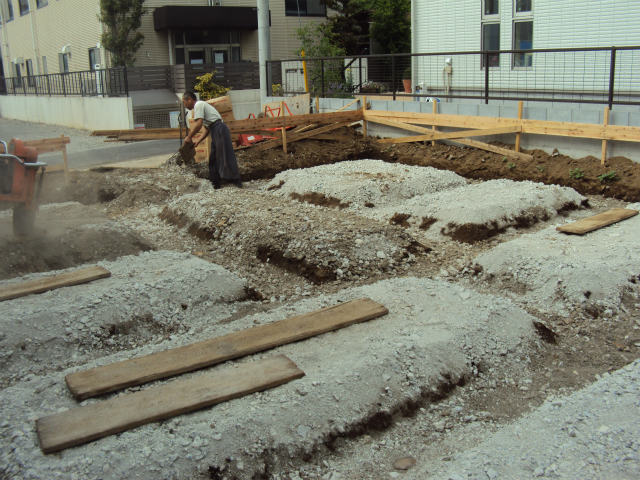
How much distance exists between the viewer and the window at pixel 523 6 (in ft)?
44.7

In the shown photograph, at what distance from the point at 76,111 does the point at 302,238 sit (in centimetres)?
2018

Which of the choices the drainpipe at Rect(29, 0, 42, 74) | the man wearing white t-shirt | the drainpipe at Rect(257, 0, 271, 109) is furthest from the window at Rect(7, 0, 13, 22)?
the man wearing white t-shirt

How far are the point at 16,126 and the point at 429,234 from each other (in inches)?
995

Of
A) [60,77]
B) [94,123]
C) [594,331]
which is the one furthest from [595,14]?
[60,77]

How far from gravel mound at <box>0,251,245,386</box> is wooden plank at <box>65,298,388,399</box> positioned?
0.96m

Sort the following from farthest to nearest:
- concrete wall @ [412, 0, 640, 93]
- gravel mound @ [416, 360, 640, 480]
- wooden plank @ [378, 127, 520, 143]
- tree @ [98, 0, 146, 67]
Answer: tree @ [98, 0, 146, 67], wooden plank @ [378, 127, 520, 143], concrete wall @ [412, 0, 640, 93], gravel mound @ [416, 360, 640, 480]

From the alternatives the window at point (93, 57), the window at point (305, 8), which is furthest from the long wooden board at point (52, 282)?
the window at point (305, 8)

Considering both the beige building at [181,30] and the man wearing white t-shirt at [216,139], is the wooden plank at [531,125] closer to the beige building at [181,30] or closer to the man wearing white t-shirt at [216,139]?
the man wearing white t-shirt at [216,139]

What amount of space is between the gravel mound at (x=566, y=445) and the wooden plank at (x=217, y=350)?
1670 millimetres

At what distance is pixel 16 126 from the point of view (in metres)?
28.5

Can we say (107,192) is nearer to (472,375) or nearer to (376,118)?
(376,118)

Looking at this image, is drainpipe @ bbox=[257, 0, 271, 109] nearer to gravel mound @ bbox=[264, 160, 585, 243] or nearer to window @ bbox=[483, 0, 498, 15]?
window @ bbox=[483, 0, 498, 15]

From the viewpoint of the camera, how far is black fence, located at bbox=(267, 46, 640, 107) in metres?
11.5

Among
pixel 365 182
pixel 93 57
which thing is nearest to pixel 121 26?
pixel 93 57
